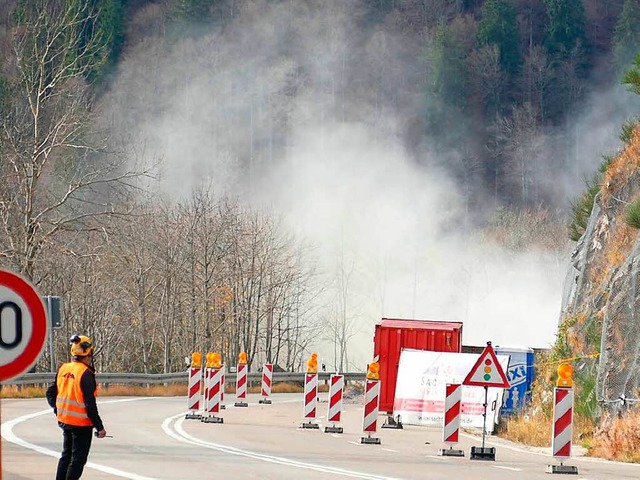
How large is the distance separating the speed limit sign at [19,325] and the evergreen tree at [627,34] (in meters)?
124

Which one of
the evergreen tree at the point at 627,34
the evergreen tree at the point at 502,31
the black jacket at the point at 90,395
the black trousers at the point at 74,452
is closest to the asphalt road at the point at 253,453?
the black trousers at the point at 74,452

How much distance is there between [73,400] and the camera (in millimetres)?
12641

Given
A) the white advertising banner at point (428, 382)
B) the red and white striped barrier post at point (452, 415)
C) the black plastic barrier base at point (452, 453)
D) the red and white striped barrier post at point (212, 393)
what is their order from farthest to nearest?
1. the red and white striped barrier post at point (212, 393)
2. the white advertising banner at point (428, 382)
3. the red and white striped barrier post at point (452, 415)
4. the black plastic barrier base at point (452, 453)

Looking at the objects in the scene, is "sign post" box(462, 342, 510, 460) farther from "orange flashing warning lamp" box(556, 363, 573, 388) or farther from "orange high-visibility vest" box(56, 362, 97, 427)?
"orange high-visibility vest" box(56, 362, 97, 427)

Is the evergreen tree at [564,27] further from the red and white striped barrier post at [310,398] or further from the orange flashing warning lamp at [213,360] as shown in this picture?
the red and white striped barrier post at [310,398]

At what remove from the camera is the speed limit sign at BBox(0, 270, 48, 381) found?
24.1 feet

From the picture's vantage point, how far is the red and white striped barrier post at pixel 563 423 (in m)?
17.1

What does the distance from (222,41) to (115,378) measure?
110 m

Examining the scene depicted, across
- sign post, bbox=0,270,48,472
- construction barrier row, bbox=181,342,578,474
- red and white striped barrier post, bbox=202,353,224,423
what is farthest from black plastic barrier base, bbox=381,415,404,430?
sign post, bbox=0,270,48,472

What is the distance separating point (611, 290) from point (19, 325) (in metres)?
17.5

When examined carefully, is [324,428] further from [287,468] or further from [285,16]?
[285,16]

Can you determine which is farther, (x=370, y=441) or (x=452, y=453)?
(x=370, y=441)

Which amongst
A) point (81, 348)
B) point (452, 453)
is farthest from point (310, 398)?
point (81, 348)

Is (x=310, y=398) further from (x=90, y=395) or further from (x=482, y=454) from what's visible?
(x=90, y=395)
